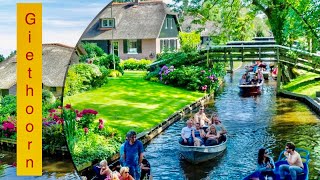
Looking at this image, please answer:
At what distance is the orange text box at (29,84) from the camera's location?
283cm

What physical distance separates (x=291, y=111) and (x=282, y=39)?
8.19 feet

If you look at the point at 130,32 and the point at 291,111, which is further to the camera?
the point at 291,111

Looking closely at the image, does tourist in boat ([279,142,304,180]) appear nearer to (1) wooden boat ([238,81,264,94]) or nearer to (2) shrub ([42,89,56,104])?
(2) shrub ([42,89,56,104])

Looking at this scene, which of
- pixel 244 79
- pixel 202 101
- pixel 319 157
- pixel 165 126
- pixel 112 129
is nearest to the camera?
pixel 112 129

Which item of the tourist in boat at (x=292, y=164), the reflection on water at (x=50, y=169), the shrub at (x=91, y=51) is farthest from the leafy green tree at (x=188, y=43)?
the shrub at (x=91, y=51)

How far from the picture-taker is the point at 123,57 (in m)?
5.12

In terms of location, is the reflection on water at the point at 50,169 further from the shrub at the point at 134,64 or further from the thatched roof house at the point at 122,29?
the shrub at the point at 134,64

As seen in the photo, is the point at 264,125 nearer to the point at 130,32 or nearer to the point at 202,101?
the point at 202,101

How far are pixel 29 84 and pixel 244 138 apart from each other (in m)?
9.92

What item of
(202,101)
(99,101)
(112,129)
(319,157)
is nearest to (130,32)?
(99,101)

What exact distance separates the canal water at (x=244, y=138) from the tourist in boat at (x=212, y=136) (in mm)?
394

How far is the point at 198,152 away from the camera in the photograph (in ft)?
33.3

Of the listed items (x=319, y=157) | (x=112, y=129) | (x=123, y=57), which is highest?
(x=123, y=57)

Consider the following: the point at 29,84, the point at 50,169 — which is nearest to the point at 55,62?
the point at 29,84
